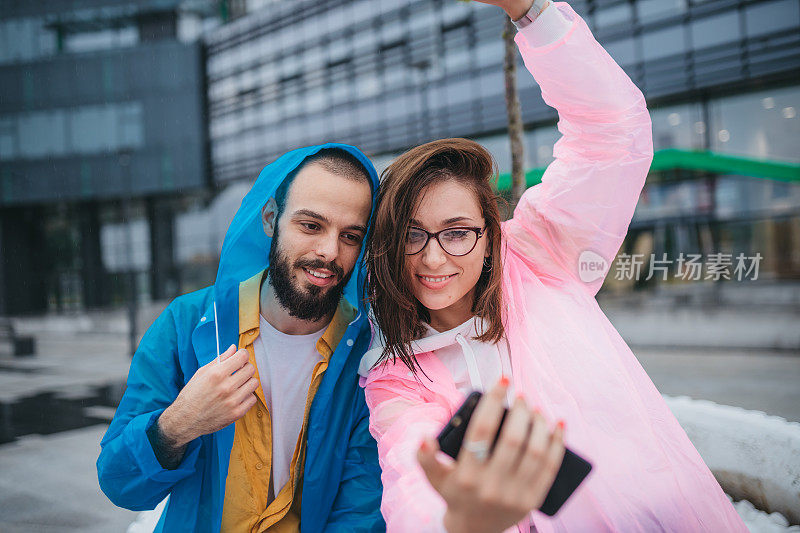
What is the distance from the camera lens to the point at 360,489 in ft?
7.14

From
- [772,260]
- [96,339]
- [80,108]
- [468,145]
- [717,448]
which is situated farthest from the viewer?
[80,108]

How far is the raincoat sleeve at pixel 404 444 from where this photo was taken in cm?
127

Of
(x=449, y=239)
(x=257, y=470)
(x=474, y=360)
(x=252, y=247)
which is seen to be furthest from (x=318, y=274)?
(x=257, y=470)

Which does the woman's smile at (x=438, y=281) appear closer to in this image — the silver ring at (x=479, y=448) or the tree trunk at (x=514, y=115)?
the silver ring at (x=479, y=448)

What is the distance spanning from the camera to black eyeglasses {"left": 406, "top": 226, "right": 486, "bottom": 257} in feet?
5.99

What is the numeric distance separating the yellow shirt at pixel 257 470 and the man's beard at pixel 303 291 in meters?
0.13

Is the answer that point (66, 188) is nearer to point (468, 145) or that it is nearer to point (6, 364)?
point (6, 364)

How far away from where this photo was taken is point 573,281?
1953mm

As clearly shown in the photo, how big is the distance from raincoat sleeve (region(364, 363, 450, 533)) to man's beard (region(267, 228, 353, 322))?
1.28 ft

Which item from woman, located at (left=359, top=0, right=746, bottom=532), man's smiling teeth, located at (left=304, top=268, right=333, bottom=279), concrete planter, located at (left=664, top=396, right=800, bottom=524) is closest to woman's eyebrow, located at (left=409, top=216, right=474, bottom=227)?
woman, located at (left=359, top=0, right=746, bottom=532)

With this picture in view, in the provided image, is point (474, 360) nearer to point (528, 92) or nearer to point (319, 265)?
point (319, 265)

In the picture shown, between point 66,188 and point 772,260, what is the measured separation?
105ft

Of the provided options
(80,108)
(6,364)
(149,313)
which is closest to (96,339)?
(149,313)

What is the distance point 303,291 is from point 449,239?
667 mm
